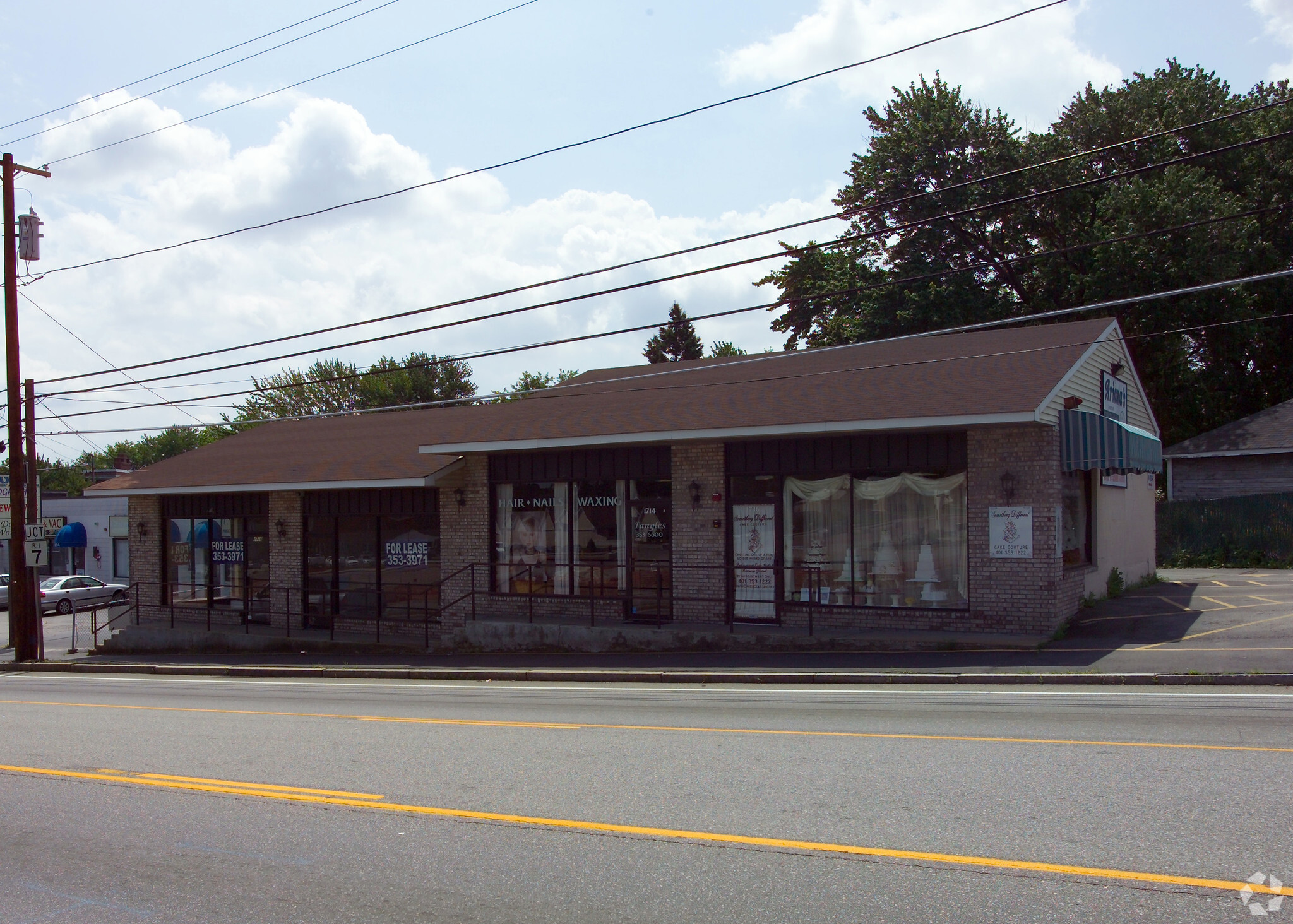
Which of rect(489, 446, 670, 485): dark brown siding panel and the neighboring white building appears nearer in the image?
rect(489, 446, 670, 485): dark brown siding panel

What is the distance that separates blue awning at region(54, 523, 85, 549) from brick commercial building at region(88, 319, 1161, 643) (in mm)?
21117

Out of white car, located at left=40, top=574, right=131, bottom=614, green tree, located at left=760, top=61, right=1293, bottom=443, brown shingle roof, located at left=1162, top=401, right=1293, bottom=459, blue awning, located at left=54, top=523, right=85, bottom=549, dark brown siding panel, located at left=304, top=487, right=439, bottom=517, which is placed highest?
green tree, located at left=760, top=61, right=1293, bottom=443

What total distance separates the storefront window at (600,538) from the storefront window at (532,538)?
0.24m

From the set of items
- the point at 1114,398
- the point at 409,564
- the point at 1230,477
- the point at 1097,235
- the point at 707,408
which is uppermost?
the point at 1097,235

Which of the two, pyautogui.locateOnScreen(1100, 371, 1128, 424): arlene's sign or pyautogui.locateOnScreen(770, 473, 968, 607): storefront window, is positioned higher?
pyautogui.locateOnScreen(1100, 371, 1128, 424): arlene's sign

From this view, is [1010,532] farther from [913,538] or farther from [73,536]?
[73,536]

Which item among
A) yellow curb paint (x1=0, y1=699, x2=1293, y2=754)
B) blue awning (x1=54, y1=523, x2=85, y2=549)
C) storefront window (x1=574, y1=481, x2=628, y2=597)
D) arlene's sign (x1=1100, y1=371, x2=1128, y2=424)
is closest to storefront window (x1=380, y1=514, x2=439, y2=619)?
storefront window (x1=574, y1=481, x2=628, y2=597)

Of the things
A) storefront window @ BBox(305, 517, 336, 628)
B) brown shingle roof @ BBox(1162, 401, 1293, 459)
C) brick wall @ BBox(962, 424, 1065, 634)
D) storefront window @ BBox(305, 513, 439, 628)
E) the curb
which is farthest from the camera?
brown shingle roof @ BBox(1162, 401, 1293, 459)

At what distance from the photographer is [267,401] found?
6600 cm

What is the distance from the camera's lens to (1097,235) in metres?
34.2

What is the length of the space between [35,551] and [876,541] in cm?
1777

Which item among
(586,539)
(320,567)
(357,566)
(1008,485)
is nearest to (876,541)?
(1008,485)

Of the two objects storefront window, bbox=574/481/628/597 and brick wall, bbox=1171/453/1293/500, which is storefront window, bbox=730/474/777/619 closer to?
storefront window, bbox=574/481/628/597

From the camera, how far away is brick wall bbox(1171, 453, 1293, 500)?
30781 mm
